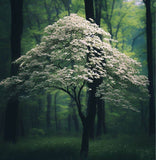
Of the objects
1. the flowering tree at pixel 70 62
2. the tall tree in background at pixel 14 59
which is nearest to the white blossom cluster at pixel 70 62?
the flowering tree at pixel 70 62

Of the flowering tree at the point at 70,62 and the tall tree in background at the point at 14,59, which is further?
the tall tree in background at the point at 14,59

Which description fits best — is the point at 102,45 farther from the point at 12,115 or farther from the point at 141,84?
the point at 12,115

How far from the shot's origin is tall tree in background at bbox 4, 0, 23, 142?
10148 millimetres

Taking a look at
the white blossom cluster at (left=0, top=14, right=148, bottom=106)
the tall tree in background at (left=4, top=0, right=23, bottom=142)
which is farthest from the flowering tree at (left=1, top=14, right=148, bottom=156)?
the tall tree in background at (left=4, top=0, right=23, bottom=142)

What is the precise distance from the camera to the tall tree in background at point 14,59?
10.1 metres

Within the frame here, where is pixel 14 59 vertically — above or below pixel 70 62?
above

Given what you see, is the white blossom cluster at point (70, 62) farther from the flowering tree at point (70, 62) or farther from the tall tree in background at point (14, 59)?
the tall tree in background at point (14, 59)

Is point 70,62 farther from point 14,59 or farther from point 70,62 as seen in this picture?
point 14,59

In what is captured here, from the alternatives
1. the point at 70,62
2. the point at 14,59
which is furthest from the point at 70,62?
the point at 14,59

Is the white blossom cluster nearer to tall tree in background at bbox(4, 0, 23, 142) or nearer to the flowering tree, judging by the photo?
the flowering tree

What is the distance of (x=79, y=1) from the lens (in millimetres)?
17125

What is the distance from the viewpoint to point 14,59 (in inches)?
410

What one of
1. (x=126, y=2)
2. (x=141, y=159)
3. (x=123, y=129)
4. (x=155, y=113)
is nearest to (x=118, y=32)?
(x=126, y=2)

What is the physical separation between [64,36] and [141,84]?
3.74m
